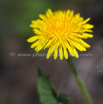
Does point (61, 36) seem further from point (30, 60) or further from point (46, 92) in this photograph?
point (30, 60)

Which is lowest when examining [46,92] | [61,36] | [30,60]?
[46,92]

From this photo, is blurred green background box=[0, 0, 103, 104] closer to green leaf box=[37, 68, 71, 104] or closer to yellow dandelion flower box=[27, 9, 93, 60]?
green leaf box=[37, 68, 71, 104]

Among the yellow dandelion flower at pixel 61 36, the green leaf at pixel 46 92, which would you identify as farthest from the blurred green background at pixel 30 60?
the yellow dandelion flower at pixel 61 36

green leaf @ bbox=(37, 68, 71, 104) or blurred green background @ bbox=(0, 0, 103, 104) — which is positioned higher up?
blurred green background @ bbox=(0, 0, 103, 104)

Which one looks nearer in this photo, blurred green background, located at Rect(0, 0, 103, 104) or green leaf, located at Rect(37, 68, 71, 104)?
green leaf, located at Rect(37, 68, 71, 104)

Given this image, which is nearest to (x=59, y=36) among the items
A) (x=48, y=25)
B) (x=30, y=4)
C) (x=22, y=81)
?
(x=48, y=25)

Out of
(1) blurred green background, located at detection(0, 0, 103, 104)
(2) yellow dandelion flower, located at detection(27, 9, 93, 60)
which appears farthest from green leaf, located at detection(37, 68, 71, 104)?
(1) blurred green background, located at detection(0, 0, 103, 104)

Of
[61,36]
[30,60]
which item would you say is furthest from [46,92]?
[30,60]

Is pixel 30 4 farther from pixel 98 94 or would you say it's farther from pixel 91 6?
pixel 98 94
